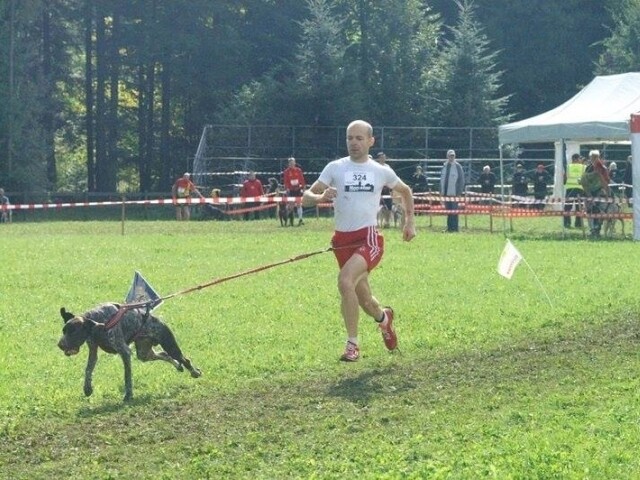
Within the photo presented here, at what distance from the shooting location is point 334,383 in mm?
11477

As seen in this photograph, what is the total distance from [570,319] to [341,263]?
4.03 meters

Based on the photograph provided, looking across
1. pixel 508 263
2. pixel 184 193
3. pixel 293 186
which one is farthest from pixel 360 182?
pixel 184 193

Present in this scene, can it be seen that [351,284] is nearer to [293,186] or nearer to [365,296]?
[365,296]

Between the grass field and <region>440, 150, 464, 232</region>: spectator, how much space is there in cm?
1208

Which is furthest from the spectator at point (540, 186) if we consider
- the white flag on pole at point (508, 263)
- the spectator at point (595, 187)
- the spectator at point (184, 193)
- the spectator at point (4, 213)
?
the white flag on pole at point (508, 263)

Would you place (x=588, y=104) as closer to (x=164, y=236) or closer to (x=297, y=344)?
(x=164, y=236)

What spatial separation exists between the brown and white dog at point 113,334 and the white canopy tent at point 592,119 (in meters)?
20.9

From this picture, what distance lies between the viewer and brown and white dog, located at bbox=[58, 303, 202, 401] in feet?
34.2

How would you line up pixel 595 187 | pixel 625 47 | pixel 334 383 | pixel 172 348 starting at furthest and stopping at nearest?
1. pixel 625 47
2. pixel 595 187
3. pixel 334 383
4. pixel 172 348

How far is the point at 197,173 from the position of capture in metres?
52.2

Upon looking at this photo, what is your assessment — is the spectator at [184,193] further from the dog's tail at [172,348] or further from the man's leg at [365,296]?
the dog's tail at [172,348]

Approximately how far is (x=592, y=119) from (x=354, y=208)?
20972 millimetres

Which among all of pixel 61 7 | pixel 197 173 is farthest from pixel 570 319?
pixel 61 7

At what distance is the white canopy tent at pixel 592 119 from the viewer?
31.8 m
